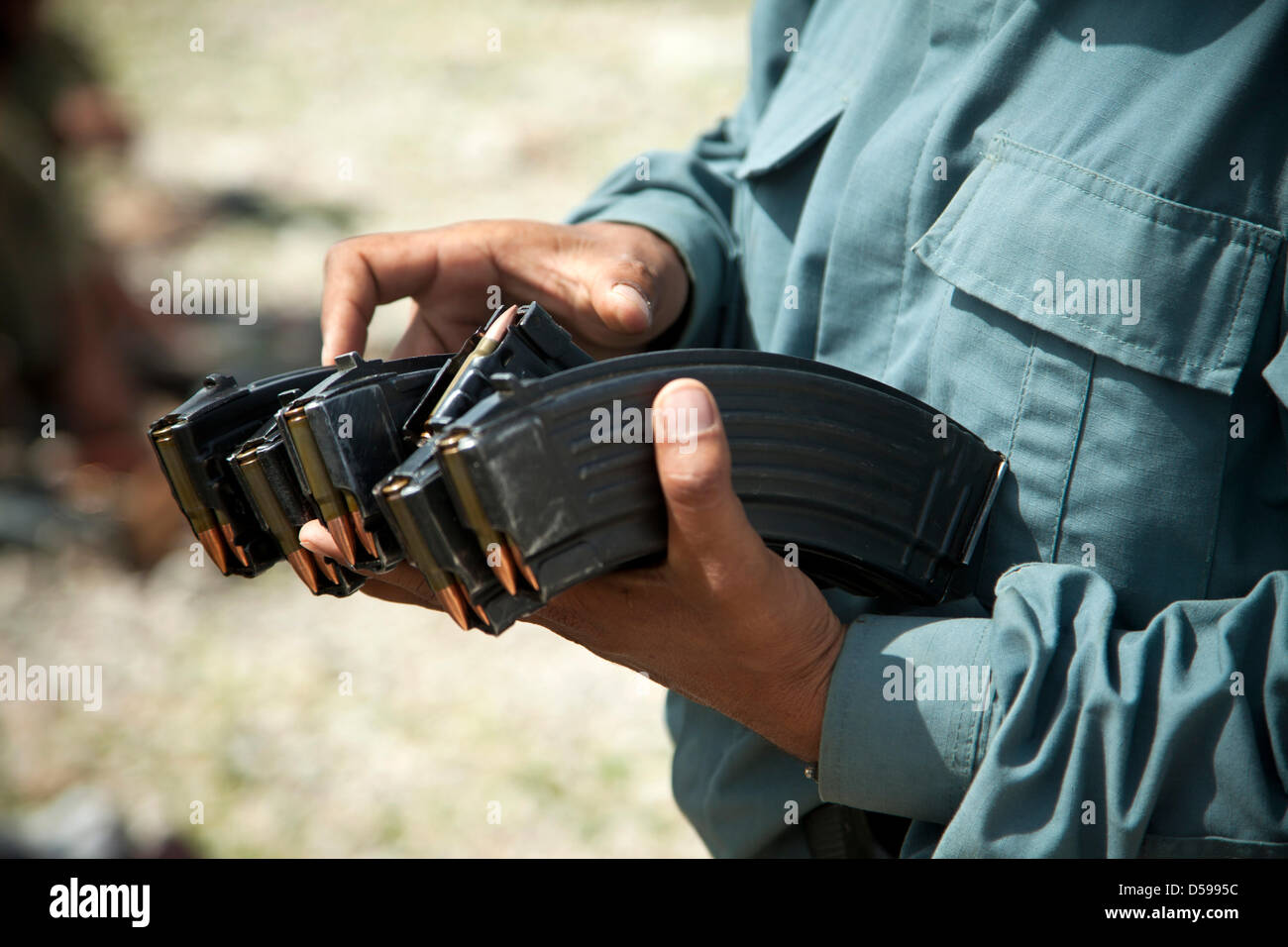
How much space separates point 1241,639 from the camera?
1153 mm

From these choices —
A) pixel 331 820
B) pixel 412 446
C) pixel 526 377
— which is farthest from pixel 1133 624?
pixel 331 820

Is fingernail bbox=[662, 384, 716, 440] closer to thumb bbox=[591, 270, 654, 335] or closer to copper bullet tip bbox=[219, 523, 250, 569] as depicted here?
thumb bbox=[591, 270, 654, 335]

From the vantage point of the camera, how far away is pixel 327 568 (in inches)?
56.2

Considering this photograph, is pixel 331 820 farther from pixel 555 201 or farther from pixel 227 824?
pixel 555 201

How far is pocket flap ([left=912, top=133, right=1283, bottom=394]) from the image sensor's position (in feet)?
4.00

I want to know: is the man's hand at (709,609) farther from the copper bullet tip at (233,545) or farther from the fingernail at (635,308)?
the fingernail at (635,308)

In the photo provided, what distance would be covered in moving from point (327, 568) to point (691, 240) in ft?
2.89

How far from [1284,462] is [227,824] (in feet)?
10.2

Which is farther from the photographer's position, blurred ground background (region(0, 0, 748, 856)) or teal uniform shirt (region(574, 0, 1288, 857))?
blurred ground background (region(0, 0, 748, 856))

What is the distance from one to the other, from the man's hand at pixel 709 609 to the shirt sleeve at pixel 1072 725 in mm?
66

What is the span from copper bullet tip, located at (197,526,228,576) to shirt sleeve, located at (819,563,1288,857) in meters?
0.88

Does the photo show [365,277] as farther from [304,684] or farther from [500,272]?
[304,684]

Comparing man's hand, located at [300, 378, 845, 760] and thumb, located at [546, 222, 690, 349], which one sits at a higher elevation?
thumb, located at [546, 222, 690, 349]

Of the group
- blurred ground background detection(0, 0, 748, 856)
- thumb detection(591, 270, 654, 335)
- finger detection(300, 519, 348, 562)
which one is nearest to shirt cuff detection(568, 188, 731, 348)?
thumb detection(591, 270, 654, 335)
